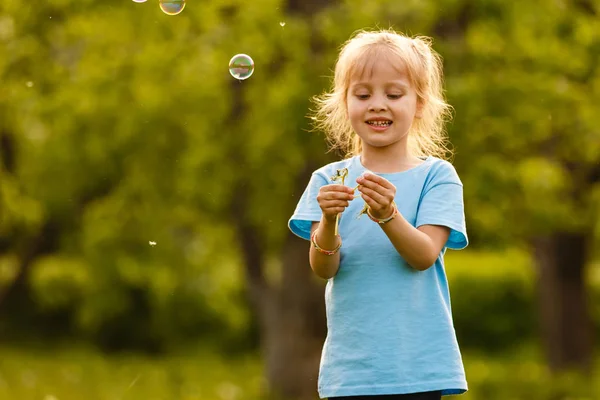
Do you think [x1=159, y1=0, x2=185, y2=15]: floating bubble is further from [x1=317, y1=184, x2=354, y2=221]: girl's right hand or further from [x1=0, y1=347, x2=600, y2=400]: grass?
[x1=0, y1=347, x2=600, y2=400]: grass

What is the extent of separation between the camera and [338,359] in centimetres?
274

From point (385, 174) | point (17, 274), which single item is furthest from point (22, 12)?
point (385, 174)

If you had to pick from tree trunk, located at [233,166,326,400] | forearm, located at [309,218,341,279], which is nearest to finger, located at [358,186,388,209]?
forearm, located at [309,218,341,279]

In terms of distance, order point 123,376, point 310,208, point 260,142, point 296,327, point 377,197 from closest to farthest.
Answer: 1. point 377,197
2. point 310,208
3. point 260,142
4. point 296,327
5. point 123,376

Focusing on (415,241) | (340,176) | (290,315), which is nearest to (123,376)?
(290,315)

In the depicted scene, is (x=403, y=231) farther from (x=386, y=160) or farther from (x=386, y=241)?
(x=386, y=160)

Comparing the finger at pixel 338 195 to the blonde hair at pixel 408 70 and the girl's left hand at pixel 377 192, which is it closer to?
the girl's left hand at pixel 377 192

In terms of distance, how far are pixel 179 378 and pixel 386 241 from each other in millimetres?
10560

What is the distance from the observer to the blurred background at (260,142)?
308 inches

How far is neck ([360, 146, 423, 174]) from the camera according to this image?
282 cm

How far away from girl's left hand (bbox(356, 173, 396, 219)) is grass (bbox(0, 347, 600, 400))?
26.7 feet

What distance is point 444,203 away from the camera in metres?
2.75

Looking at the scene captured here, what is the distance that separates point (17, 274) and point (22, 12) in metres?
4.39

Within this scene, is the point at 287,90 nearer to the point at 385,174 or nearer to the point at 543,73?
the point at 543,73
